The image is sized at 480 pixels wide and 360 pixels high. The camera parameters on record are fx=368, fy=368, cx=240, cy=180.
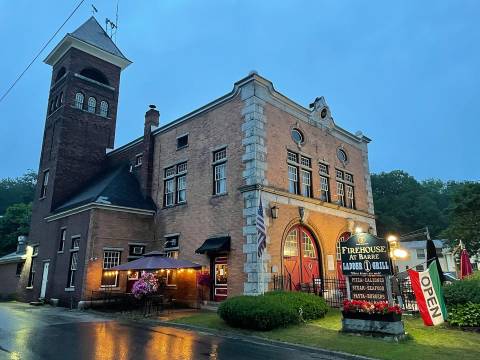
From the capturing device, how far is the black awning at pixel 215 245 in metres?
17.4

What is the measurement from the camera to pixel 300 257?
752 inches

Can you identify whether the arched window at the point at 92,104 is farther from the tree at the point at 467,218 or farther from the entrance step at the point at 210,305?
the tree at the point at 467,218

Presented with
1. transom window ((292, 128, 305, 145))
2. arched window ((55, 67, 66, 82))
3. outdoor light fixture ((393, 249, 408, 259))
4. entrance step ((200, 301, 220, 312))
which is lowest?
entrance step ((200, 301, 220, 312))

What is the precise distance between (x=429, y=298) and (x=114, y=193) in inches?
689

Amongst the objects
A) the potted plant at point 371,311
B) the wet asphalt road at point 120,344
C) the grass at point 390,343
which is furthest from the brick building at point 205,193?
the wet asphalt road at point 120,344

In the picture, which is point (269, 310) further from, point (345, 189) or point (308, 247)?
point (345, 189)

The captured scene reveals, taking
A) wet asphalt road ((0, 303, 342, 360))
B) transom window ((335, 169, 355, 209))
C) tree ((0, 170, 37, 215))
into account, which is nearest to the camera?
wet asphalt road ((0, 303, 342, 360))

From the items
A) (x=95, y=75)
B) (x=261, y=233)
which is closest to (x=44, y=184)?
(x=95, y=75)

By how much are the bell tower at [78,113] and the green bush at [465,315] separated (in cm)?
2388

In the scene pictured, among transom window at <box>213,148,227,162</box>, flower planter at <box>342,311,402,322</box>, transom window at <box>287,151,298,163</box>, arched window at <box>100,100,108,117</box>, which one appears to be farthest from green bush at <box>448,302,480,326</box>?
arched window at <box>100,100,108,117</box>

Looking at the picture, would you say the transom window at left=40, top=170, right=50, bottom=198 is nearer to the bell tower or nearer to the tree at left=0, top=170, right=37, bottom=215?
the bell tower

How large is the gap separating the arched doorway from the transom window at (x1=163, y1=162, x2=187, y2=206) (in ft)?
22.0

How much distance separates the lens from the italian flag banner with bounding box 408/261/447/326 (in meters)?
12.1

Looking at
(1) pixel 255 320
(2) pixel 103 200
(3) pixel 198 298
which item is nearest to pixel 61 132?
(2) pixel 103 200
